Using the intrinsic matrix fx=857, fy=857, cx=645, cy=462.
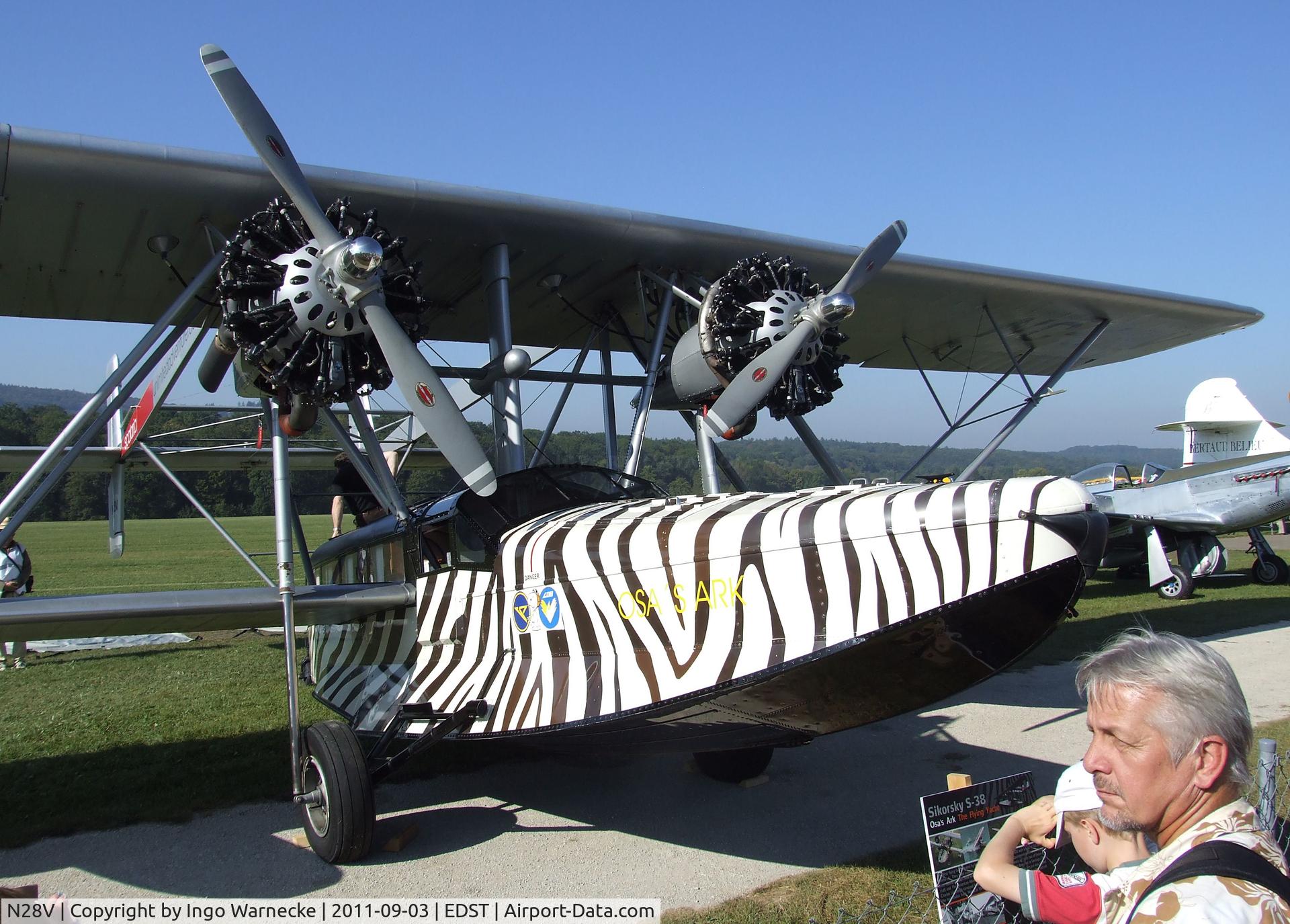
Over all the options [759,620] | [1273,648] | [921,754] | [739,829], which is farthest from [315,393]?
[1273,648]

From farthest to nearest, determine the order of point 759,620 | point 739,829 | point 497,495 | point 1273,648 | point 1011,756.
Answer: point 1273,648
point 1011,756
point 497,495
point 739,829
point 759,620

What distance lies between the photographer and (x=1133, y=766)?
162cm

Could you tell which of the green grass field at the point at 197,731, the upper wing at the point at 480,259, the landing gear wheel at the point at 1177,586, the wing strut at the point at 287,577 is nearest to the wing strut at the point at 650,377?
the upper wing at the point at 480,259

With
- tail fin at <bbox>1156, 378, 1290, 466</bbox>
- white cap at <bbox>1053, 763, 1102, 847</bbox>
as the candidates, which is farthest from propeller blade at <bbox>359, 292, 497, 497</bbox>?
tail fin at <bbox>1156, 378, 1290, 466</bbox>

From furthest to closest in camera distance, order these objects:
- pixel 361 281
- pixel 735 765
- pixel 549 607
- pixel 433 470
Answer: pixel 433 470 → pixel 735 765 → pixel 361 281 → pixel 549 607

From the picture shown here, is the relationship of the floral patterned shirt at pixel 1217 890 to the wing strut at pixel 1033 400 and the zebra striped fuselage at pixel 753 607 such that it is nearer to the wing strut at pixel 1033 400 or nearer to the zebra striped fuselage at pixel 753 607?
the zebra striped fuselage at pixel 753 607

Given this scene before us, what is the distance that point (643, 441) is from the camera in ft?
26.1

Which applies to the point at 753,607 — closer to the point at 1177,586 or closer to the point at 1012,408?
the point at 1012,408

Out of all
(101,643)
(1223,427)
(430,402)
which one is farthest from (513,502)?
(1223,427)

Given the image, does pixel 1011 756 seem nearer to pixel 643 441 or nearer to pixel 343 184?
pixel 643 441

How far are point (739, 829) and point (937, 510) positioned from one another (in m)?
2.41

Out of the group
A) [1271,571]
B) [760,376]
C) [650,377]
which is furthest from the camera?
[1271,571]

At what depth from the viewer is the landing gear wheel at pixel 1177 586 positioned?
14438 mm

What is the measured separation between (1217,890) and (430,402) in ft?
15.5
